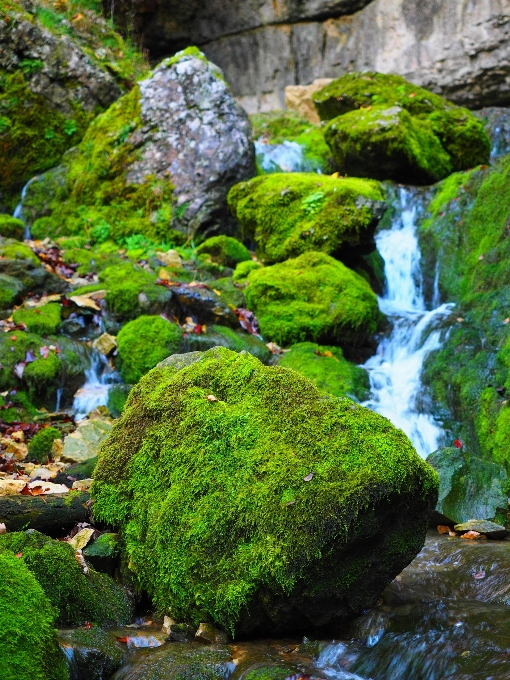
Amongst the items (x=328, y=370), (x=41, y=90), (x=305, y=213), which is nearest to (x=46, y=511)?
(x=328, y=370)

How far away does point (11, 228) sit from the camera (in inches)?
464

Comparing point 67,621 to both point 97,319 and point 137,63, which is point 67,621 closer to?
point 97,319

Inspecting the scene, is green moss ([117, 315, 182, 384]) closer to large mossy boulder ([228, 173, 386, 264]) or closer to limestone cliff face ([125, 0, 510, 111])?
large mossy boulder ([228, 173, 386, 264])

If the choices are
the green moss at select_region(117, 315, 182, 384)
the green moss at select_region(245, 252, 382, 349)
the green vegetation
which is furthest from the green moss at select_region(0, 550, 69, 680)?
the green vegetation

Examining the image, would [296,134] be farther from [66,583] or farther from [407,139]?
[66,583]

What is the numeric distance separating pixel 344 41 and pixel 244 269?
11.7 m

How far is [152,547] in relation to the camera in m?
4.08

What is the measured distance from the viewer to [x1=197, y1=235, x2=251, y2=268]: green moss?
1112cm

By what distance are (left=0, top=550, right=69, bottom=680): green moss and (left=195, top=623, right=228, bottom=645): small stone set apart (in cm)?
75

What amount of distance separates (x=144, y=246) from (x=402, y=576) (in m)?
8.34

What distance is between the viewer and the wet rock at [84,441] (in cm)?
622

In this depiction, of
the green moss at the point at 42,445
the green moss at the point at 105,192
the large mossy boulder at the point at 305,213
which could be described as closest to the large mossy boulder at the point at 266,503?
the green moss at the point at 42,445

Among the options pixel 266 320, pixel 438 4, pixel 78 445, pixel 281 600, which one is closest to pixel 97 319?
pixel 266 320

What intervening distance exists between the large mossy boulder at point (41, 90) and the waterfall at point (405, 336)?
6.82 meters
